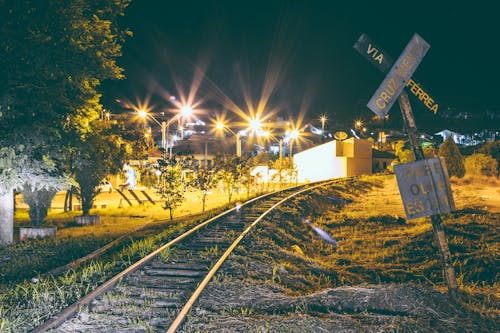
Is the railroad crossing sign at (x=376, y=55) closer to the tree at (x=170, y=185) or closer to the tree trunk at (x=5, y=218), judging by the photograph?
the tree trunk at (x=5, y=218)

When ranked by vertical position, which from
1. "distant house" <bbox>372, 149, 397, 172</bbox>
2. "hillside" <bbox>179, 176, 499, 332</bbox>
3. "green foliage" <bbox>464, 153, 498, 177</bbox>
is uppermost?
"distant house" <bbox>372, 149, 397, 172</bbox>

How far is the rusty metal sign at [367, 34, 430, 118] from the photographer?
6.37 metres

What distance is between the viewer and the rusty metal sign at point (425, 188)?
20.3ft

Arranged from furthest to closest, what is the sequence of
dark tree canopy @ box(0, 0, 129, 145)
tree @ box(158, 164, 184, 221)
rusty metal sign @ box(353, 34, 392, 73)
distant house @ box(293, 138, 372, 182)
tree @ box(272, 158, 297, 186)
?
distant house @ box(293, 138, 372, 182)
tree @ box(272, 158, 297, 186)
tree @ box(158, 164, 184, 221)
dark tree canopy @ box(0, 0, 129, 145)
rusty metal sign @ box(353, 34, 392, 73)

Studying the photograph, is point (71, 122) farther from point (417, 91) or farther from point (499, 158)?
point (499, 158)

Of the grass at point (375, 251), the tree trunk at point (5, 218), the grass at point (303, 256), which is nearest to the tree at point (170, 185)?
the grass at point (303, 256)

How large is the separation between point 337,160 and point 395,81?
34445mm

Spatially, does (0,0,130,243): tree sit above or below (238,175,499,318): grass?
above

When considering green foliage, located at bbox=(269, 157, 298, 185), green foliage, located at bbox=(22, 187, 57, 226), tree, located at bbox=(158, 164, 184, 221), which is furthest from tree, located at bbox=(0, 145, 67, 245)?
green foliage, located at bbox=(269, 157, 298, 185)

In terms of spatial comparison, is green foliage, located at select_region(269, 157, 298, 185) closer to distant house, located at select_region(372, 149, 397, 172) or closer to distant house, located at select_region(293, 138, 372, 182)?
distant house, located at select_region(293, 138, 372, 182)

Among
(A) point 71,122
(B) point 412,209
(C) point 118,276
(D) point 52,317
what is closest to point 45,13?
(A) point 71,122

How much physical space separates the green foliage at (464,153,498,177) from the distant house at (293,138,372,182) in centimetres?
979

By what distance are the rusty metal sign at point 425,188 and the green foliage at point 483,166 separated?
3346 cm

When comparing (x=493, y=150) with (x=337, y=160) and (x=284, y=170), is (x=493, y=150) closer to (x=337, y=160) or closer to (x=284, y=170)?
(x=337, y=160)
